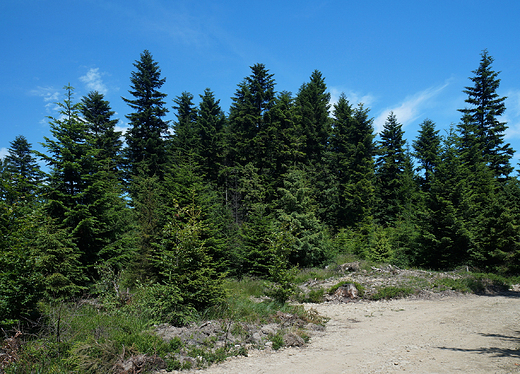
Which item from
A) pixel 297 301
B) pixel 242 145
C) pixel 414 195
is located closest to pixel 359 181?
pixel 414 195

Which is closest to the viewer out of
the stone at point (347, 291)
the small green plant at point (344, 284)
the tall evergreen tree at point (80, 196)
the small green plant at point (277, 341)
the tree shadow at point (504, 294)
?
the small green plant at point (277, 341)

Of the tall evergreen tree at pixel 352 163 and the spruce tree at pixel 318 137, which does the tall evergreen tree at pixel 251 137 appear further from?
the tall evergreen tree at pixel 352 163

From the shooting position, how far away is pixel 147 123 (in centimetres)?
3516

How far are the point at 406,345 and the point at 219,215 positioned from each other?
46.3ft

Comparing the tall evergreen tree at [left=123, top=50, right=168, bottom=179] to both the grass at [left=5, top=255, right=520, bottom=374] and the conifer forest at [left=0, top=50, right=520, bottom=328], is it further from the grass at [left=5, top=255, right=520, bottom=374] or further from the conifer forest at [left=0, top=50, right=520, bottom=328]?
the grass at [left=5, top=255, right=520, bottom=374]

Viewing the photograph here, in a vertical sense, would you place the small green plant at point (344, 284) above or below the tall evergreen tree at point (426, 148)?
below

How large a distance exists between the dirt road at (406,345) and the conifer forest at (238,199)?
9.13 ft

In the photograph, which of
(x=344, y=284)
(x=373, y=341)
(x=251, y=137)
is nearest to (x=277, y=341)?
(x=373, y=341)

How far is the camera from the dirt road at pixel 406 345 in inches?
235

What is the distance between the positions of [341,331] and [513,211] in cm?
1861

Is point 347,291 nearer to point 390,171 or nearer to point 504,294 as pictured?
point 504,294

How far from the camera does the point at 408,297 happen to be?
14711 mm

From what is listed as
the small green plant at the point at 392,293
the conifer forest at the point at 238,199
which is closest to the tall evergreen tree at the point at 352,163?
the conifer forest at the point at 238,199

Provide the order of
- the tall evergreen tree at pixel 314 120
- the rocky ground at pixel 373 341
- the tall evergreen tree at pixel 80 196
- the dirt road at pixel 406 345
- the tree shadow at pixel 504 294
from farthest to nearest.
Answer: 1. the tall evergreen tree at pixel 314 120
2. the tree shadow at pixel 504 294
3. the tall evergreen tree at pixel 80 196
4. the rocky ground at pixel 373 341
5. the dirt road at pixel 406 345
